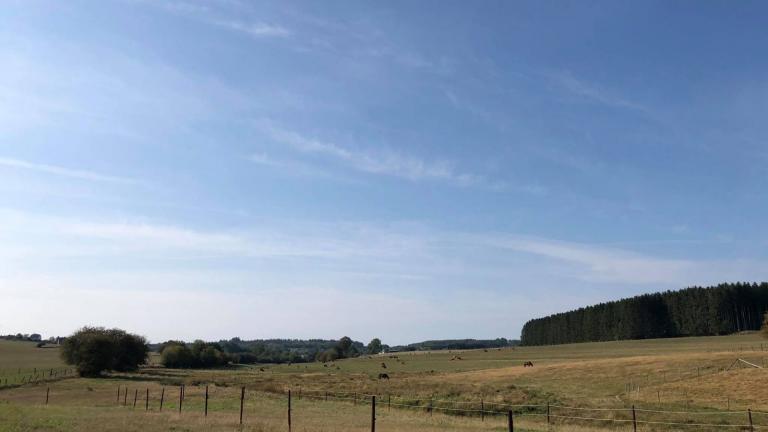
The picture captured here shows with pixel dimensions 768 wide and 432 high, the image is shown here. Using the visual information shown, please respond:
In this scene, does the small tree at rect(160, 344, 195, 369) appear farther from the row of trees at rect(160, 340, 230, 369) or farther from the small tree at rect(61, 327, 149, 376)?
the small tree at rect(61, 327, 149, 376)

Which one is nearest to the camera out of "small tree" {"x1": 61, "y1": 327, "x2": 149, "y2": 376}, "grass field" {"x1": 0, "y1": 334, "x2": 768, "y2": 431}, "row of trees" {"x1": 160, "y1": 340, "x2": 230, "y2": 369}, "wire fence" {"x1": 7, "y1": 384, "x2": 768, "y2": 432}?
"grass field" {"x1": 0, "y1": 334, "x2": 768, "y2": 431}

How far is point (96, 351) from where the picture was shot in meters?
107

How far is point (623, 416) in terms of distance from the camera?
123ft

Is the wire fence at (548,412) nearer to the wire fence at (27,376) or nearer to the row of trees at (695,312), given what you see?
the wire fence at (27,376)

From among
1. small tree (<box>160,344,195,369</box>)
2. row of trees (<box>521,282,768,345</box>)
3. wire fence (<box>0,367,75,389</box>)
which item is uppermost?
row of trees (<box>521,282,768,345</box>)

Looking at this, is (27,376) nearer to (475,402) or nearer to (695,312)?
(475,402)

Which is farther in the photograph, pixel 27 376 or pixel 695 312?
pixel 695 312

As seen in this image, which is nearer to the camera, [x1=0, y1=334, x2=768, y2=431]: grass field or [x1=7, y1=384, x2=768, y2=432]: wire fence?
[x1=0, y1=334, x2=768, y2=431]: grass field

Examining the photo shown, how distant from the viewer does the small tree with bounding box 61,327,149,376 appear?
348 feet

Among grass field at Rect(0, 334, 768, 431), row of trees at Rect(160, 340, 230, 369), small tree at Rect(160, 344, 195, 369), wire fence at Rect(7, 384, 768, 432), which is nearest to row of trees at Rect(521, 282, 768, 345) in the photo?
grass field at Rect(0, 334, 768, 431)

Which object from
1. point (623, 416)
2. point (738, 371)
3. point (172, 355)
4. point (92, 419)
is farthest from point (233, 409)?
point (172, 355)

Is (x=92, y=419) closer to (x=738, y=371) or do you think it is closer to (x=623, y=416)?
(x=623, y=416)

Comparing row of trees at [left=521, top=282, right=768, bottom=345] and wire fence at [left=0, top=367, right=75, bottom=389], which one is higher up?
row of trees at [left=521, top=282, right=768, bottom=345]

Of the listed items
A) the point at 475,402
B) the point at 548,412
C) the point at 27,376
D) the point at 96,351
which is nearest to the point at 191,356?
the point at 96,351
